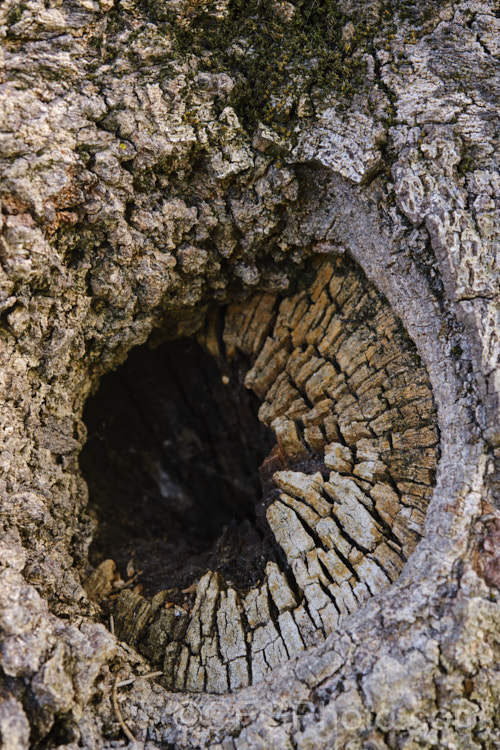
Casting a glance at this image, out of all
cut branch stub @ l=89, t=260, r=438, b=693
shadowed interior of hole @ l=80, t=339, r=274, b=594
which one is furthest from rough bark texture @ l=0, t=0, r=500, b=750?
shadowed interior of hole @ l=80, t=339, r=274, b=594

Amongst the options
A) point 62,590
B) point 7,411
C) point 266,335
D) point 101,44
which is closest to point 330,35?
point 101,44

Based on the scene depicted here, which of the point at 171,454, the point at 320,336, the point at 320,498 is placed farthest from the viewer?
the point at 171,454

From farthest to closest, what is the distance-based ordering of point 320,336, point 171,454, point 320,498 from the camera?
point 171,454 → point 320,336 → point 320,498

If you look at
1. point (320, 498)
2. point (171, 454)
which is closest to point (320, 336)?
point (320, 498)

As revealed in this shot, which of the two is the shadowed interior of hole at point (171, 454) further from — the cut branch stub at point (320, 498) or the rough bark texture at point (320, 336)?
the rough bark texture at point (320, 336)

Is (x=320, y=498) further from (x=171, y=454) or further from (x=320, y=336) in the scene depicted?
(x=171, y=454)

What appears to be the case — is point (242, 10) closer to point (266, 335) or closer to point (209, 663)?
point (266, 335)

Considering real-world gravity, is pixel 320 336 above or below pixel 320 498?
above

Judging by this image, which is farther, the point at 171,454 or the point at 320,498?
the point at 171,454
